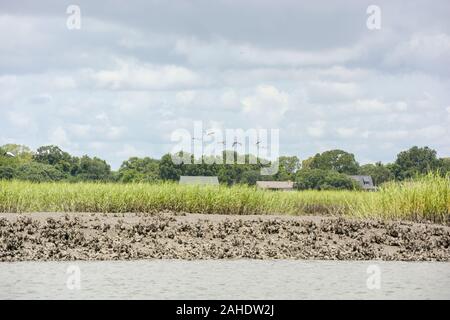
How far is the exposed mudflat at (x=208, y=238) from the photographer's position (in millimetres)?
17688

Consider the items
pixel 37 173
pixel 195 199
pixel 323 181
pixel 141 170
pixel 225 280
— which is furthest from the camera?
pixel 141 170

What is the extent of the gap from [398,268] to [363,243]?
3791 millimetres

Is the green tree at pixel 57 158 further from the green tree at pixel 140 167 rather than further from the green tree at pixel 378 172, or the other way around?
the green tree at pixel 378 172

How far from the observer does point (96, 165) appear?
6069 centimetres

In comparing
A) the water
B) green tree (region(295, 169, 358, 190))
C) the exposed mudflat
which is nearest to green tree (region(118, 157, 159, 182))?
green tree (region(295, 169, 358, 190))

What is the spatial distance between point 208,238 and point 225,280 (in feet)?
21.4

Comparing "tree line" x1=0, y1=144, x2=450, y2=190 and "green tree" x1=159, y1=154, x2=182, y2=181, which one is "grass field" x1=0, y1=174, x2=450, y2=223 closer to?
"tree line" x1=0, y1=144, x2=450, y2=190

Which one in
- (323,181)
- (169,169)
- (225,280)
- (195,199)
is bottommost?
(225,280)

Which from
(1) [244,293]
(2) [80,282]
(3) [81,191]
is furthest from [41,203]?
(1) [244,293]

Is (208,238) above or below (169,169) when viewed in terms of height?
below

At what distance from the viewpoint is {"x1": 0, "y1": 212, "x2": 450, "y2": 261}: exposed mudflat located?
1769cm

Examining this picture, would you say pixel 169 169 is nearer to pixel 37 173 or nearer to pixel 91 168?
pixel 91 168

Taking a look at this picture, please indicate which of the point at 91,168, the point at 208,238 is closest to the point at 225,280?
the point at 208,238

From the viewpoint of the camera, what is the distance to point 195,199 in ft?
85.1
